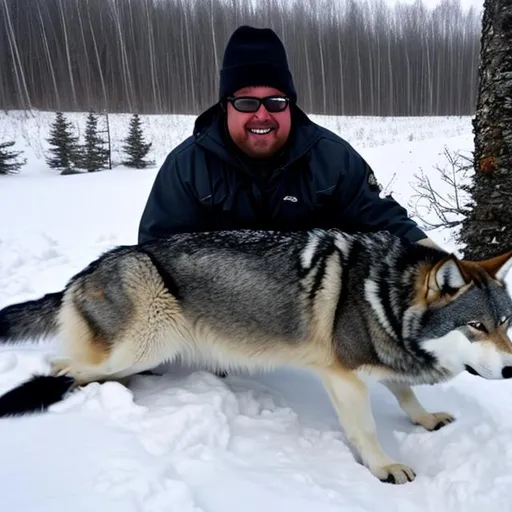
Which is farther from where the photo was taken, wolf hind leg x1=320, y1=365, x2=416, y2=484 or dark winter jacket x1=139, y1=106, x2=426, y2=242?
dark winter jacket x1=139, y1=106, x2=426, y2=242

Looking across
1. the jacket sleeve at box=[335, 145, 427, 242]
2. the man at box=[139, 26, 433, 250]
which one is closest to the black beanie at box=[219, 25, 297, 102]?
the man at box=[139, 26, 433, 250]

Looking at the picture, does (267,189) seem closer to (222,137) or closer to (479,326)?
(222,137)

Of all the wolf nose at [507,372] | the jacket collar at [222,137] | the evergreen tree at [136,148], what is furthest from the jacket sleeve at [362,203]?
the evergreen tree at [136,148]

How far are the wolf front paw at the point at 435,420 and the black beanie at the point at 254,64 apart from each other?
87.4 inches

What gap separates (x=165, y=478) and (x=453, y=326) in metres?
1.32

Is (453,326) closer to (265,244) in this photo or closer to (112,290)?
(265,244)

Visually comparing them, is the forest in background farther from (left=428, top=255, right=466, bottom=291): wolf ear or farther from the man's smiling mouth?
(left=428, top=255, right=466, bottom=291): wolf ear

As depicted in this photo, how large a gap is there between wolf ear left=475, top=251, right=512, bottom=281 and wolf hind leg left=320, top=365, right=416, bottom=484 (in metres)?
0.79

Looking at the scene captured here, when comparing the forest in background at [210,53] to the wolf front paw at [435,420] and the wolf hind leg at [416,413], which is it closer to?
the wolf hind leg at [416,413]

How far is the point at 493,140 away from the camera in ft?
11.3

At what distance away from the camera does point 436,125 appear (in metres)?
23.1

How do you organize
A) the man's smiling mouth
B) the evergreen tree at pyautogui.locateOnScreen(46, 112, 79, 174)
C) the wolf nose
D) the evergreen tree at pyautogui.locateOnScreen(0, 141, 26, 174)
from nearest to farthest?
1. the wolf nose
2. the man's smiling mouth
3. the evergreen tree at pyautogui.locateOnScreen(0, 141, 26, 174)
4. the evergreen tree at pyautogui.locateOnScreen(46, 112, 79, 174)

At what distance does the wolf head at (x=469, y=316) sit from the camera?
1772 mm

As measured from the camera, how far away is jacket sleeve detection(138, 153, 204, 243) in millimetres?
3000
